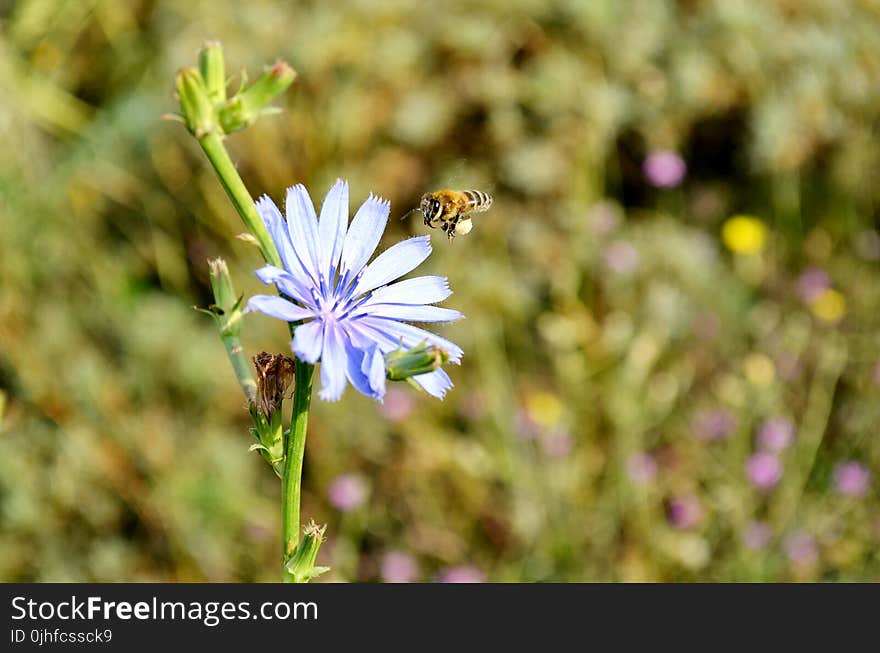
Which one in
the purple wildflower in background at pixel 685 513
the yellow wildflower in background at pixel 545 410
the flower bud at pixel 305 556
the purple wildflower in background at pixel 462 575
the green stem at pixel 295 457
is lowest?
the flower bud at pixel 305 556

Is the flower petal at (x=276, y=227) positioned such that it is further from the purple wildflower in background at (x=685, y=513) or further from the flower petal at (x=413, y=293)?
the purple wildflower in background at (x=685, y=513)

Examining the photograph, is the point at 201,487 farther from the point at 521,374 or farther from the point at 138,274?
the point at 521,374

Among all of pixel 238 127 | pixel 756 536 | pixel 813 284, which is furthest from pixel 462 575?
pixel 238 127

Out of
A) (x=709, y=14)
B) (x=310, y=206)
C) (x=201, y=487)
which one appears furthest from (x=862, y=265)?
(x=310, y=206)

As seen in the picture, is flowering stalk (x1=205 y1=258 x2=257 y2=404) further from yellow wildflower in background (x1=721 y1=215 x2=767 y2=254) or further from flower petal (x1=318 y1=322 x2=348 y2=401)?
yellow wildflower in background (x1=721 y1=215 x2=767 y2=254)

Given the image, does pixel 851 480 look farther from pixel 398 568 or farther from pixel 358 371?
pixel 358 371

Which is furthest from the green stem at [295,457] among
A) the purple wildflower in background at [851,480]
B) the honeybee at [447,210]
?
the purple wildflower in background at [851,480]
